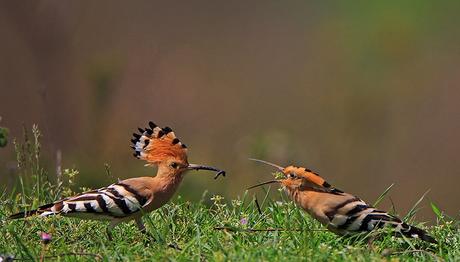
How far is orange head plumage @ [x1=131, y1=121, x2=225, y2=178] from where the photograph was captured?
598 cm

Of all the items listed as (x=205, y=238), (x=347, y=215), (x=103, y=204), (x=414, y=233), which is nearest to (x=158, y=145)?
(x=103, y=204)

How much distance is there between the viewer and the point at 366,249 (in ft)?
18.1

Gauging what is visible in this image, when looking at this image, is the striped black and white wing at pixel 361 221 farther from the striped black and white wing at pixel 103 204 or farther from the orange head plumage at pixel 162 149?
the striped black and white wing at pixel 103 204

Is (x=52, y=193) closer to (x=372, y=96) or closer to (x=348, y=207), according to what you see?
(x=348, y=207)

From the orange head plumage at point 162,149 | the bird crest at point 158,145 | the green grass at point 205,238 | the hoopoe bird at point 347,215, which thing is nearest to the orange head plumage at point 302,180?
the hoopoe bird at point 347,215

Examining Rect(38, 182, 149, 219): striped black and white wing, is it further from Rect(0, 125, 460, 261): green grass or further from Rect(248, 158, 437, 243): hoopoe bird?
Rect(248, 158, 437, 243): hoopoe bird

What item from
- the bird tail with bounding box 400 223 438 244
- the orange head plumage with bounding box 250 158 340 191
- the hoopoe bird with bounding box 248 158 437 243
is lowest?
the bird tail with bounding box 400 223 438 244

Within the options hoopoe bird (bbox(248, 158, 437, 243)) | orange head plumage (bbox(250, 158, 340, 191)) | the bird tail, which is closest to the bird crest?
orange head plumage (bbox(250, 158, 340, 191))

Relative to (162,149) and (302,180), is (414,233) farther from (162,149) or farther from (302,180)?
(162,149)

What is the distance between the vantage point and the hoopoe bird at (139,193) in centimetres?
561

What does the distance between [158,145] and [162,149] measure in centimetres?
3

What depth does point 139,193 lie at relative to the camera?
5.76 metres

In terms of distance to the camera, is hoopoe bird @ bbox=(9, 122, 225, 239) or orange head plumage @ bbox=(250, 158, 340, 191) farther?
orange head plumage @ bbox=(250, 158, 340, 191)

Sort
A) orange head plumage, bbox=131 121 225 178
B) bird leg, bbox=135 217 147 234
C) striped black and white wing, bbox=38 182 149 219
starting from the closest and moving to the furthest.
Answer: striped black and white wing, bbox=38 182 149 219
bird leg, bbox=135 217 147 234
orange head plumage, bbox=131 121 225 178
